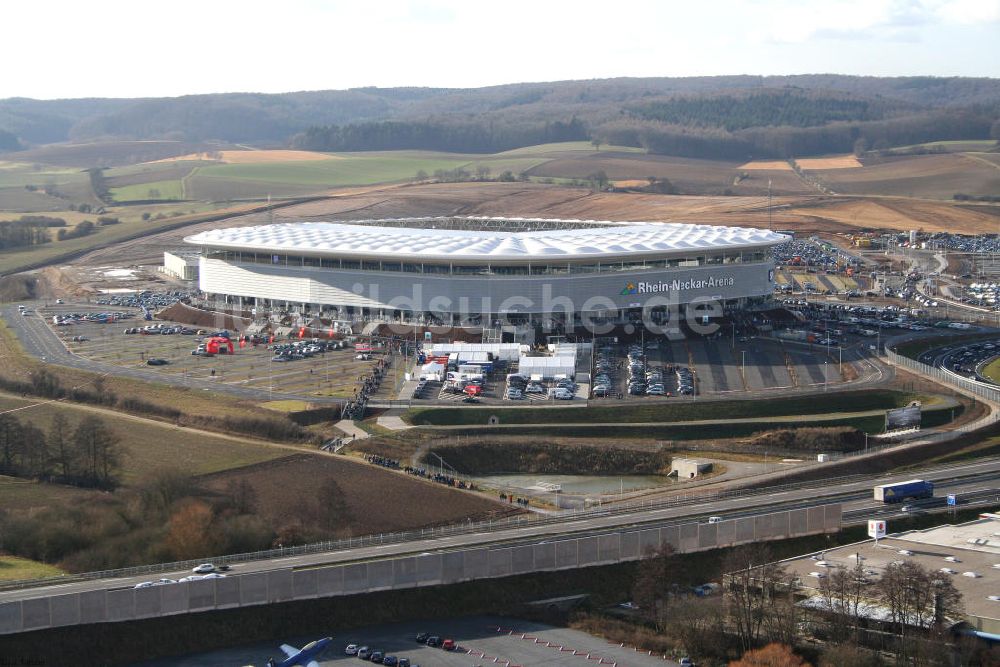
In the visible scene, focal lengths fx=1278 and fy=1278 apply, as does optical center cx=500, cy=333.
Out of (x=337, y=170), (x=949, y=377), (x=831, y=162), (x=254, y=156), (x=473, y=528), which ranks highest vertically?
(x=254, y=156)

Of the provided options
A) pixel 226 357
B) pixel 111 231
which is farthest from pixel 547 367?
pixel 111 231

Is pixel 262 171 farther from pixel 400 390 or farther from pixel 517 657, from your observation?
pixel 517 657

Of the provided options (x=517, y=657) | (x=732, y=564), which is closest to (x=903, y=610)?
(x=732, y=564)

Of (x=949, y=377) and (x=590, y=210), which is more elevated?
(x=590, y=210)

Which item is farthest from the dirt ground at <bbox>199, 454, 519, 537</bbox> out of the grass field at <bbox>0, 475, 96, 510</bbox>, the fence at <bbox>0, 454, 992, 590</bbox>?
the grass field at <bbox>0, 475, 96, 510</bbox>

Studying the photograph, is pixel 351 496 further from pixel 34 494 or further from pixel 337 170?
pixel 337 170

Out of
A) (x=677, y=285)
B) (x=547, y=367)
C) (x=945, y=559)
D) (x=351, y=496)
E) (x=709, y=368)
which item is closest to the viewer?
(x=945, y=559)

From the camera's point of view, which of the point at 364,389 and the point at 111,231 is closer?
the point at 364,389

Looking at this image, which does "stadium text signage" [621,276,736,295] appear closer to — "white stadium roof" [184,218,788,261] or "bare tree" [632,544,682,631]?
"white stadium roof" [184,218,788,261]
